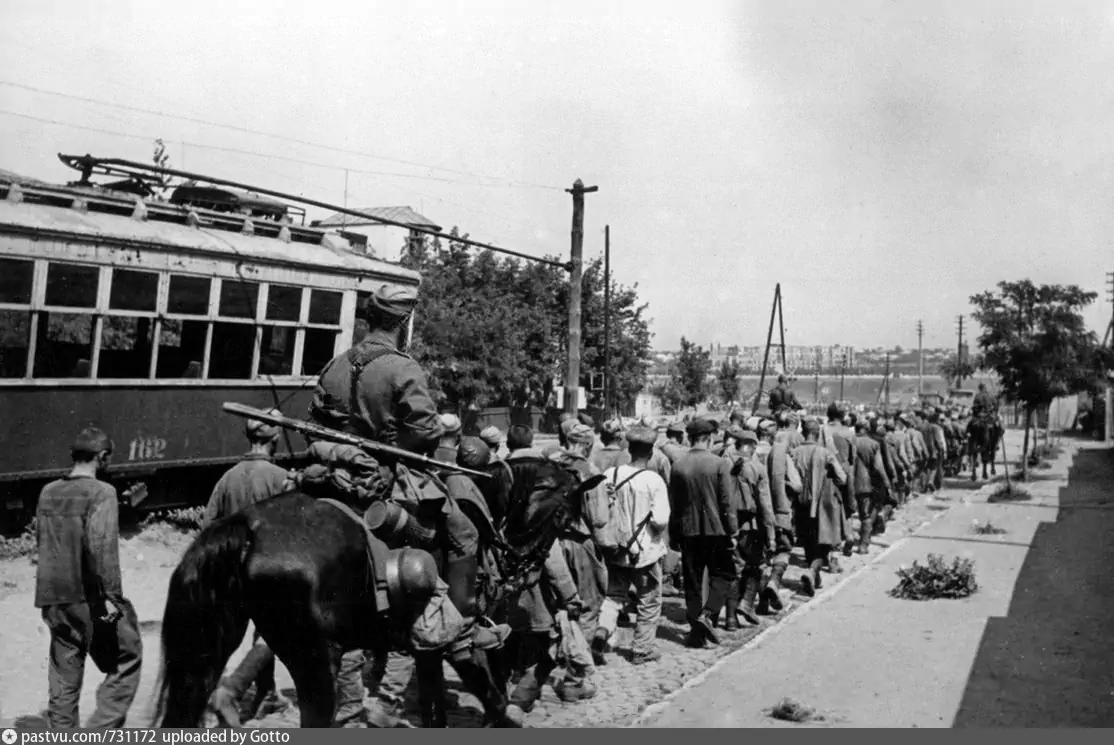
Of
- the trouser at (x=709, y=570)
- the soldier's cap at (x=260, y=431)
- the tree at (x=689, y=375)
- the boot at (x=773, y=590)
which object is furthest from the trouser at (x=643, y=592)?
the tree at (x=689, y=375)

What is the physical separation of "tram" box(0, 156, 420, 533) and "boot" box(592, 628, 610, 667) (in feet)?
10.4

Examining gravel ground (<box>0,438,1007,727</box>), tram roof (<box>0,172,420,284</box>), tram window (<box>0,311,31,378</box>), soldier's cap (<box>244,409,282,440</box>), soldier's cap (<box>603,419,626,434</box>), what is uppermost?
tram roof (<box>0,172,420,284</box>)

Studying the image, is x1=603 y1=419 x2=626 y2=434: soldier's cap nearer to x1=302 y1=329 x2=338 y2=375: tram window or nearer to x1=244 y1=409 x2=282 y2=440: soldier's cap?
x1=244 y1=409 x2=282 y2=440: soldier's cap

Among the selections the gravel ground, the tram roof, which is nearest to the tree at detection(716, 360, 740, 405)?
the tram roof

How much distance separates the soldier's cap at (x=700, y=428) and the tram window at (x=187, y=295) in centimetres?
644

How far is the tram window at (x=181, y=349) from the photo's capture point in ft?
36.4

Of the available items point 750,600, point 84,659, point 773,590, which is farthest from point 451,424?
point 773,590

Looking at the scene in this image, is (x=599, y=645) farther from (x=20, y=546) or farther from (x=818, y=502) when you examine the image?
(x=20, y=546)

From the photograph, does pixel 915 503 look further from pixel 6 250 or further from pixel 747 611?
pixel 6 250

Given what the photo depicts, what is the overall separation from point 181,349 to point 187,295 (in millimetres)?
647

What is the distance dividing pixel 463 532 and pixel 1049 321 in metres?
17.6

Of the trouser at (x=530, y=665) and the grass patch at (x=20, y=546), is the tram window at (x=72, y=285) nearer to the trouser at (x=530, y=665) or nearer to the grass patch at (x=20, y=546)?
the grass patch at (x=20, y=546)

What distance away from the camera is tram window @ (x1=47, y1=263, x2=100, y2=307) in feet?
32.6

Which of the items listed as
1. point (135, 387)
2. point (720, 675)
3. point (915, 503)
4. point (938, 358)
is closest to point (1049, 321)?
point (915, 503)
